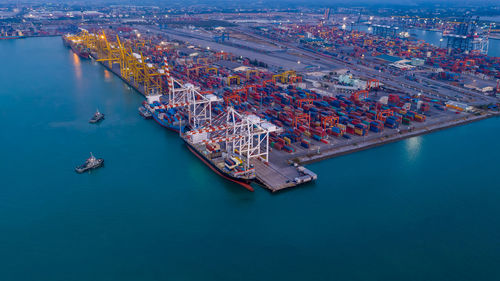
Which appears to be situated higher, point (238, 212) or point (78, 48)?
point (78, 48)

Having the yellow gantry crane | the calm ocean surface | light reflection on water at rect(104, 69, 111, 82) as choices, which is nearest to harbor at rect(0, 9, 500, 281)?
A: the calm ocean surface

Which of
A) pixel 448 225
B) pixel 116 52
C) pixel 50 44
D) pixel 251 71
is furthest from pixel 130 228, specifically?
pixel 50 44

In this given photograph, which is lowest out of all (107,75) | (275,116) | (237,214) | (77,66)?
(237,214)

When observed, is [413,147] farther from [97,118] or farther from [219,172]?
[97,118]

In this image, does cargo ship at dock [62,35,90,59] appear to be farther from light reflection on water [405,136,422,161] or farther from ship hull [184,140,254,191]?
light reflection on water [405,136,422,161]

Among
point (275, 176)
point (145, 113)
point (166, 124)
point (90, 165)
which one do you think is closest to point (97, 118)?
point (145, 113)

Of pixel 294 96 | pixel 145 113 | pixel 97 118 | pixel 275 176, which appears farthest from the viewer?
pixel 294 96

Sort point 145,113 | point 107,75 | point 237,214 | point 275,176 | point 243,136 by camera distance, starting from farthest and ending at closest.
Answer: point 107,75 → point 145,113 → point 243,136 → point 275,176 → point 237,214
